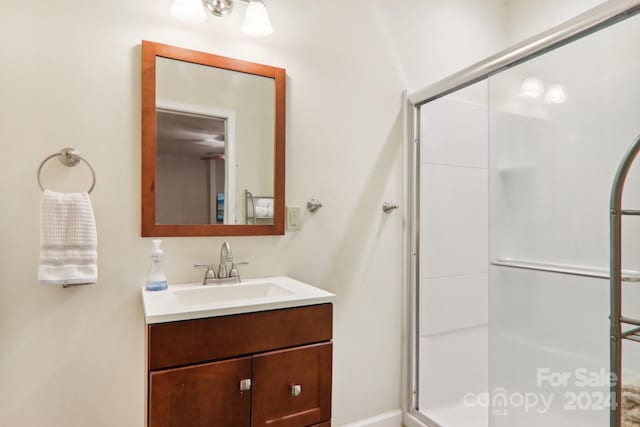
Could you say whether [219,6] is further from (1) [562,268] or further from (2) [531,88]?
(1) [562,268]

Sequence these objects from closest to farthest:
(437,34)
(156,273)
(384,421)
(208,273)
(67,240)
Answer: (67,240) < (156,273) < (208,273) < (384,421) < (437,34)

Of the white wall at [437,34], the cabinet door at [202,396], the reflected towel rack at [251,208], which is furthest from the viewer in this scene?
the white wall at [437,34]

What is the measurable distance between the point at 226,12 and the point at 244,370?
53.7 inches

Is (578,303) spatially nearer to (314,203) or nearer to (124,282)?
(314,203)

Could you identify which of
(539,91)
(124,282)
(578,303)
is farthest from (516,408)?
(124,282)

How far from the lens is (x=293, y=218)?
→ 170 cm

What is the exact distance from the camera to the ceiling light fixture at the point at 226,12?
142 cm

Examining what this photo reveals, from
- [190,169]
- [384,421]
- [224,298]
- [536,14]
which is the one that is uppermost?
[536,14]

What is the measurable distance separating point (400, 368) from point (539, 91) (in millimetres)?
1496

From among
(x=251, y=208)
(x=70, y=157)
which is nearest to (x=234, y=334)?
(x=251, y=208)

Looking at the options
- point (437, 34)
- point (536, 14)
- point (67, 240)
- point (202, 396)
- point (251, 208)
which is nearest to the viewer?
point (202, 396)

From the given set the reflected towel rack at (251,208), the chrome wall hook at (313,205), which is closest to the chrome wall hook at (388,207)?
the chrome wall hook at (313,205)

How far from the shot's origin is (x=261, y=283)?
5.04 ft

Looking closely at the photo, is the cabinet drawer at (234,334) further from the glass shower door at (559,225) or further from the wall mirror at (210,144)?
the glass shower door at (559,225)
